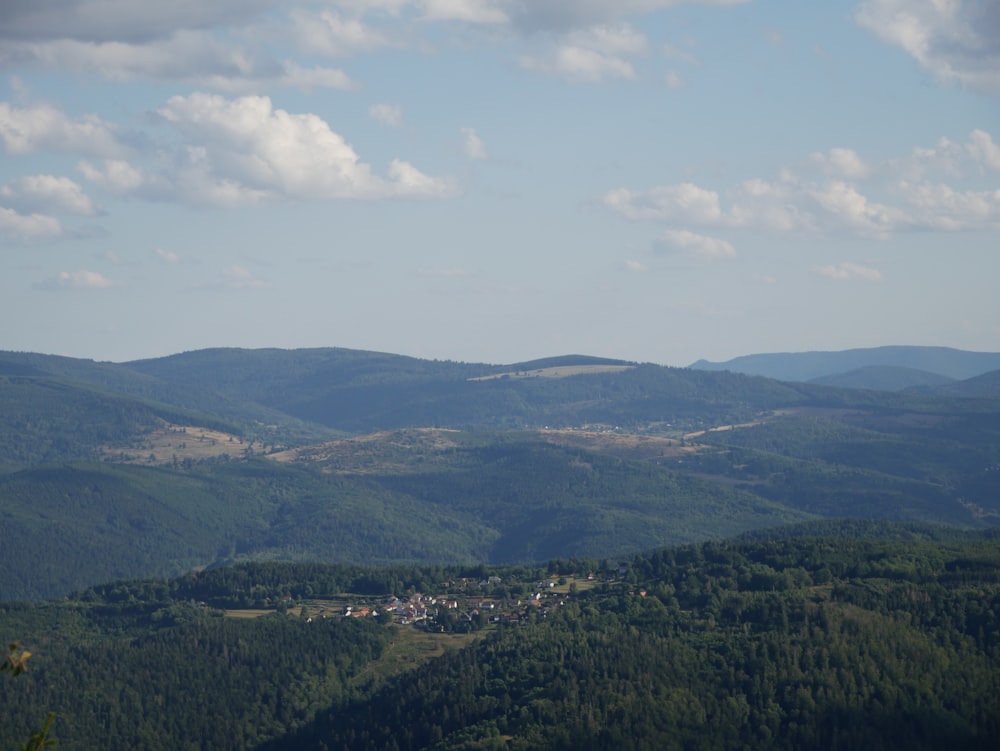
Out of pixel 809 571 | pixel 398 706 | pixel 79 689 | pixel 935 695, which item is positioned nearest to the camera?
pixel 935 695

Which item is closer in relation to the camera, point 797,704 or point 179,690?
point 797,704

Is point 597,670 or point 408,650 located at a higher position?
point 597,670

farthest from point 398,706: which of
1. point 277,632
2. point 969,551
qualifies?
point 969,551

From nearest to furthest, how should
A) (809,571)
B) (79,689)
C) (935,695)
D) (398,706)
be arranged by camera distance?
1. (935,695)
2. (398,706)
3. (79,689)
4. (809,571)

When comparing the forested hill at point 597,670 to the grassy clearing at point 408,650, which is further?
the grassy clearing at point 408,650

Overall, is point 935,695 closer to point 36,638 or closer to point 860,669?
point 860,669

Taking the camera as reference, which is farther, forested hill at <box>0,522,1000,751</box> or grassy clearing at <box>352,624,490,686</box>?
grassy clearing at <box>352,624,490,686</box>

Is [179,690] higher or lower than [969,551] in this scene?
lower

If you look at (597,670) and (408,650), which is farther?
(408,650)
